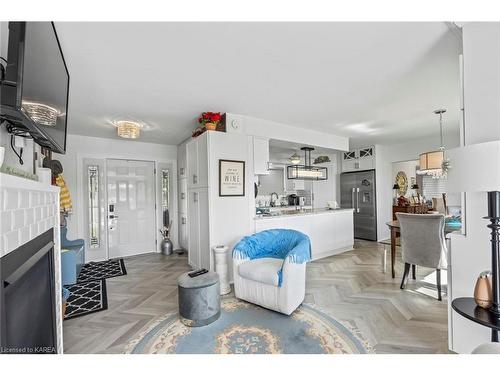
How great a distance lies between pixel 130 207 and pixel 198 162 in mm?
2380

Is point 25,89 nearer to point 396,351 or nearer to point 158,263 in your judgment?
point 396,351

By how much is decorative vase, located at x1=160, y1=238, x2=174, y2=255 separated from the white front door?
24 cm

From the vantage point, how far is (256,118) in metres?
3.61

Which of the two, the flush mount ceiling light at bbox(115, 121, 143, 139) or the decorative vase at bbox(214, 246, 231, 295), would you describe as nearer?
the decorative vase at bbox(214, 246, 231, 295)

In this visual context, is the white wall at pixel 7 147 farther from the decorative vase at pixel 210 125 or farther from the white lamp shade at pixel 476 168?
the white lamp shade at pixel 476 168

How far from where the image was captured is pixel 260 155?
12.0 ft

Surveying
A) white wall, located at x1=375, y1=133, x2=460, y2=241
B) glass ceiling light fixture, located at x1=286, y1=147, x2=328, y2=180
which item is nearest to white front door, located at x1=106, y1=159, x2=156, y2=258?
glass ceiling light fixture, located at x1=286, y1=147, x2=328, y2=180

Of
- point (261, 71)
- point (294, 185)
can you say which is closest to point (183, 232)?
point (294, 185)

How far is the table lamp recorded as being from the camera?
3.99 ft

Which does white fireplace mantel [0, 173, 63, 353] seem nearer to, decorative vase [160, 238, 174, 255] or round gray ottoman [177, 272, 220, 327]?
round gray ottoman [177, 272, 220, 327]

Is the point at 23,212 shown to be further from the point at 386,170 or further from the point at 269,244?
the point at 386,170

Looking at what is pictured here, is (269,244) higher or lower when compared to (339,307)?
higher

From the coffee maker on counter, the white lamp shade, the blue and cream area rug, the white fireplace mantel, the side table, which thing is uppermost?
the white lamp shade
